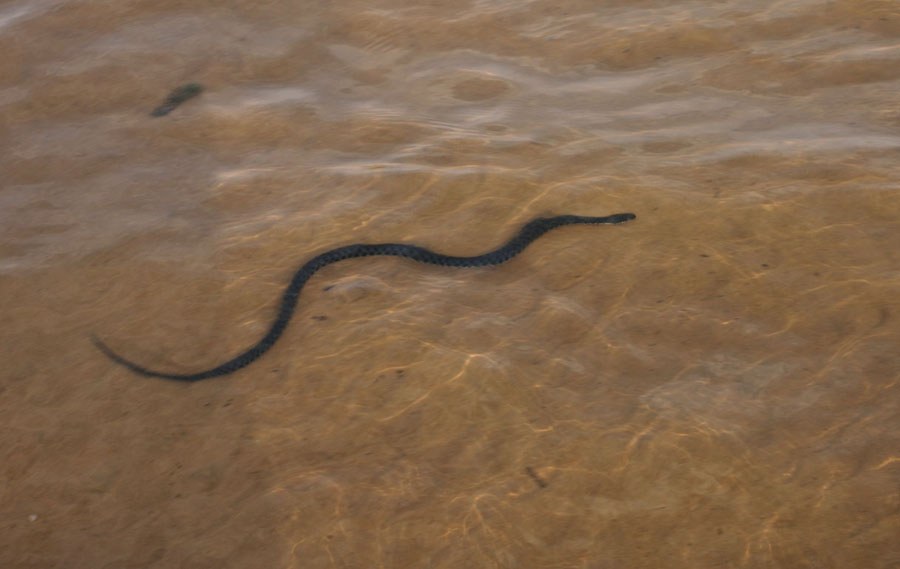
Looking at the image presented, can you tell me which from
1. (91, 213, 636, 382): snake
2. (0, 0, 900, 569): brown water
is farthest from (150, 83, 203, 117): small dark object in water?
(91, 213, 636, 382): snake

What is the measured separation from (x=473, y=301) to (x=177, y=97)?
4.24 metres

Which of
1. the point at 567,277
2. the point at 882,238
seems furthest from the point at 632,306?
the point at 882,238

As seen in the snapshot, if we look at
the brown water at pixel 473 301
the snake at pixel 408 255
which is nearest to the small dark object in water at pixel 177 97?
the brown water at pixel 473 301

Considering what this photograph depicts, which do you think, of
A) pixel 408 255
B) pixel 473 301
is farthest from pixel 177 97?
pixel 473 301

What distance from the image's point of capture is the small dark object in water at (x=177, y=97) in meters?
7.85

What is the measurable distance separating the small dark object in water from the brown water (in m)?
0.13

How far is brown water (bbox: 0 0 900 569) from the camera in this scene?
13.7 ft

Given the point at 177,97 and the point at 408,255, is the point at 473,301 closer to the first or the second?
the point at 408,255

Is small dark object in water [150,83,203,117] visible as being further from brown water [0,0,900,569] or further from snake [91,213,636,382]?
snake [91,213,636,382]

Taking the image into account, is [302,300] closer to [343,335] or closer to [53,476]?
[343,335]

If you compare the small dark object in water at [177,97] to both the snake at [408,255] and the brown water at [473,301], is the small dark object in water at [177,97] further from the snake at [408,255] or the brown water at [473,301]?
the snake at [408,255]

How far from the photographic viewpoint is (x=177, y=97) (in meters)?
8.05

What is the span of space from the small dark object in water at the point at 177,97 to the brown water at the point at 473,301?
0.43 feet

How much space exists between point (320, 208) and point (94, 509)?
9.14 ft
